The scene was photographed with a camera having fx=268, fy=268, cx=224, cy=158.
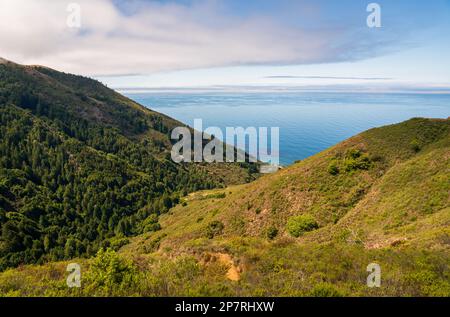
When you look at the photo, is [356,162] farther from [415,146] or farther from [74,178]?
[74,178]

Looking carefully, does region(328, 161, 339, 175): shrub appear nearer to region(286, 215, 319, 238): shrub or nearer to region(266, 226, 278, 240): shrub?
region(286, 215, 319, 238): shrub

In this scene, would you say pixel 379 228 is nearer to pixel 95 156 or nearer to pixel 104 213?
pixel 104 213

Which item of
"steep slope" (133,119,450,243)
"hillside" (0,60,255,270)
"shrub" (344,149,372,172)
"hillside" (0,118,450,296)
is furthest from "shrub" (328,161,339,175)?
"hillside" (0,60,255,270)

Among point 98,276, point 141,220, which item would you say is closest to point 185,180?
point 141,220

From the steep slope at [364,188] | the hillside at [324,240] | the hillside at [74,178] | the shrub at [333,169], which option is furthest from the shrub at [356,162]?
the hillside at [74,178]

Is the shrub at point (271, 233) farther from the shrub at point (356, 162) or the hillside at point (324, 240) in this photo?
the shrub at point (356, 162)
